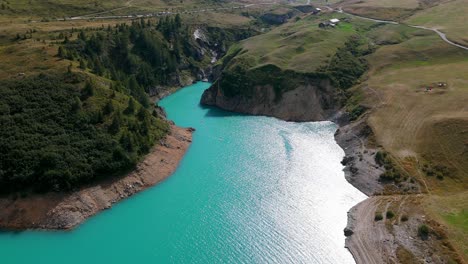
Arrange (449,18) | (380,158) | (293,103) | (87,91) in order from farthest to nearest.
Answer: (449,18)
(293,103)
(87,91)
(380,158)

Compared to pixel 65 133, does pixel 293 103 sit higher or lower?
lower

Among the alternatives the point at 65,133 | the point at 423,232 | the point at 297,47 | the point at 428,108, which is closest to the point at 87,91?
the point at 65,133

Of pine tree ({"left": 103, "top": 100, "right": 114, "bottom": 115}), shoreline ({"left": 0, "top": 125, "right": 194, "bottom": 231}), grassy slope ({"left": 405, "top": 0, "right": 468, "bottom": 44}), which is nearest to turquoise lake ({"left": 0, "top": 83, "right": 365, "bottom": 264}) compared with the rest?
shoreline ({"left": 0, "top": 125, "right": 194, "bottom": 231})

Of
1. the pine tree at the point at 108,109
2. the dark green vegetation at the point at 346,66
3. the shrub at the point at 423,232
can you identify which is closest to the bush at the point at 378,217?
the shrub at the point at 423,232

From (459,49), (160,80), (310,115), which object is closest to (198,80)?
(160,80)

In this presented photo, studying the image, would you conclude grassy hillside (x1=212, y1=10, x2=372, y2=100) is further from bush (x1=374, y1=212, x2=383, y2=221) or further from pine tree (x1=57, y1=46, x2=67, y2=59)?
bush (x1=374, y1=212, x2=383, y2=221)

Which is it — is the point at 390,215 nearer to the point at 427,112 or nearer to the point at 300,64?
the point at 427,112

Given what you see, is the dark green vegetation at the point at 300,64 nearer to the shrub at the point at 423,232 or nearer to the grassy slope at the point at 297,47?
the grassy slope at the point at 297,47
